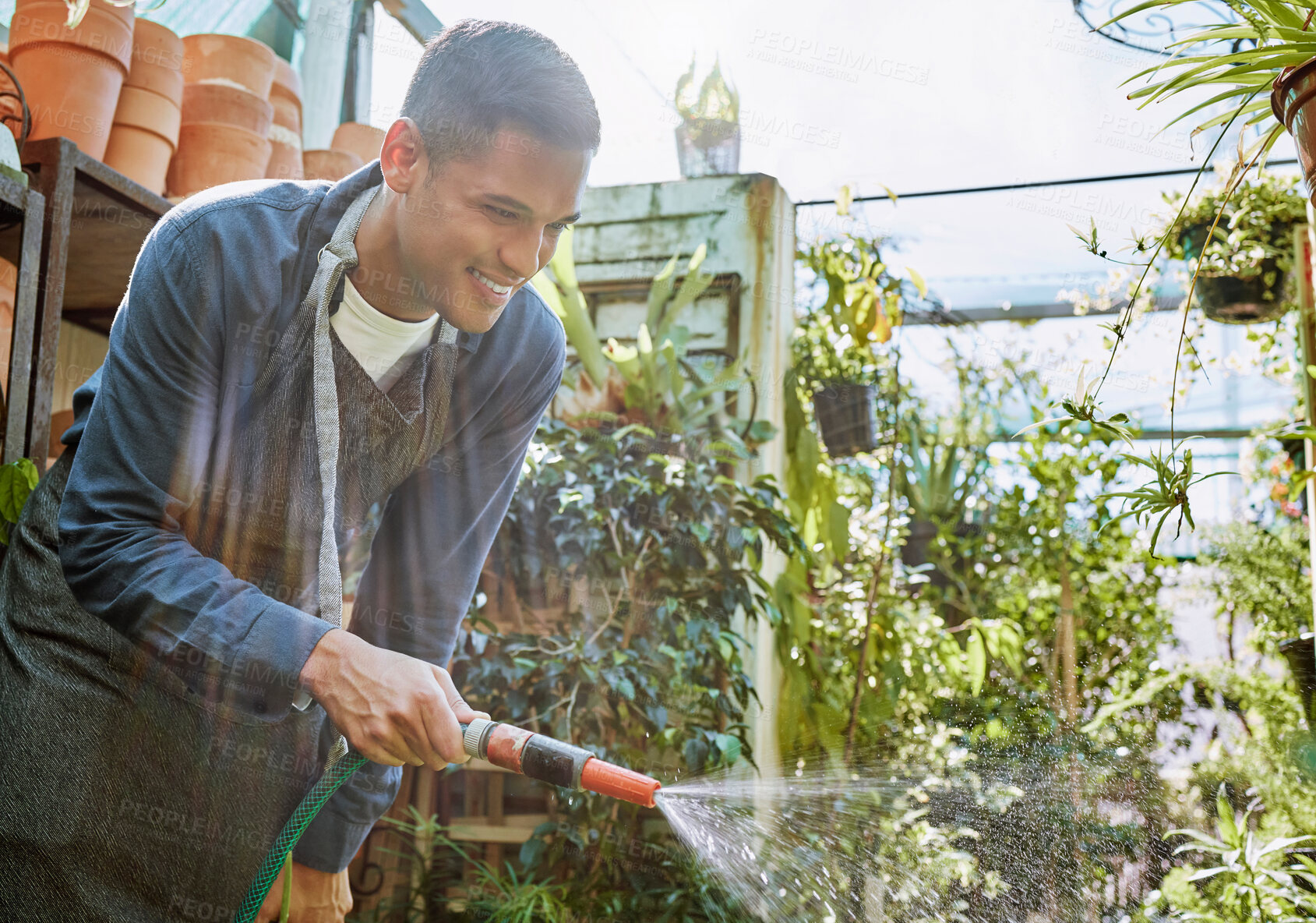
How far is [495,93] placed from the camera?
1219 mm

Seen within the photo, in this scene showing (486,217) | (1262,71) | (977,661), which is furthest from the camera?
(977,661)

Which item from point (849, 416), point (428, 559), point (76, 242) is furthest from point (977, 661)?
point (76, 242)

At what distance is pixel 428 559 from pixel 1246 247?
2.06 meters

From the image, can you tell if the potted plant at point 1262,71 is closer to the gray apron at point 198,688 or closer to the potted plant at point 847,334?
the gray apron at point 198,688

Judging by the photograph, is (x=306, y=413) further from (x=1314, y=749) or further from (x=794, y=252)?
(x=1314, y=749)

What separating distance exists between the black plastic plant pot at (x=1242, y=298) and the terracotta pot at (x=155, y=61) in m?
2.56

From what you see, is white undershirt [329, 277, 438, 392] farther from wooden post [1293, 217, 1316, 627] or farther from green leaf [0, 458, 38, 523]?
wooden post [1293, 217, 1316, 627]

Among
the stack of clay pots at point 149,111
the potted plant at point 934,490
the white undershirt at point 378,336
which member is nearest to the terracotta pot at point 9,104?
the stack of clay pots at point 149,111

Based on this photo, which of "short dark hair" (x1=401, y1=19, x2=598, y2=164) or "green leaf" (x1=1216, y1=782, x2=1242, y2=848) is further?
"green leaf" (x1=1216, y1=782, x2=1242, y2=848)

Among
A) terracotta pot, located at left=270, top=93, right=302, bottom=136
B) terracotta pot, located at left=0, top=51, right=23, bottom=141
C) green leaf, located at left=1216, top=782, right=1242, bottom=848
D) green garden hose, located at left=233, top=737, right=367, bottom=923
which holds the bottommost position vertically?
green leaf, located at left=1216, top=782, right=1242, bottom=848

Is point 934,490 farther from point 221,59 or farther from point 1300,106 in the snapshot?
point 1300,106

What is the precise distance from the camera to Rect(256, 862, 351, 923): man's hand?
1487 millimetres

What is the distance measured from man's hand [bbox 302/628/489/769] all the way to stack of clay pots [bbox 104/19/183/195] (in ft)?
3.98

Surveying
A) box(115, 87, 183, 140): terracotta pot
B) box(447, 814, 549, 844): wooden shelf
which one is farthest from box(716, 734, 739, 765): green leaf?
box(115, 87, 183, 140): terracotta pot
